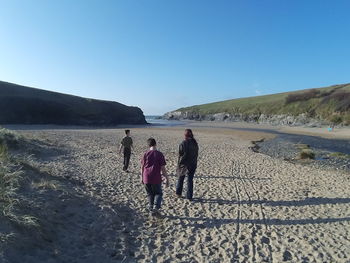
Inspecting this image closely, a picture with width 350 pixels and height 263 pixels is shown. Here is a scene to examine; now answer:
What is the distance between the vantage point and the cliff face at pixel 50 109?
2193 inches

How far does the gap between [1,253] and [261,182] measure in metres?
10.6

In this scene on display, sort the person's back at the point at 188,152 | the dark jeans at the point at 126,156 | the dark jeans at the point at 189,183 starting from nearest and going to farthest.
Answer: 1. the person's back at the point at 188,152
2. the dark jeans at the point at 189,183
3. the dark jeans at the point at 126,156

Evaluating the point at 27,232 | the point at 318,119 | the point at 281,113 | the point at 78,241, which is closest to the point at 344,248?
the point at 78,241

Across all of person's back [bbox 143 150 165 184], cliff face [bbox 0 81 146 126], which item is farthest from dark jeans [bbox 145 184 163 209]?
cliff face [bbox 0 81 146 126]

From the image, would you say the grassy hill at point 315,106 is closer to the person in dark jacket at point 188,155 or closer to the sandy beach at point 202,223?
the sandy beach at point 202,223

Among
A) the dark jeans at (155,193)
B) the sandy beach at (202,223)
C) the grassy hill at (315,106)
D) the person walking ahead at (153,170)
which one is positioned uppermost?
the grassy hill at (315,106)

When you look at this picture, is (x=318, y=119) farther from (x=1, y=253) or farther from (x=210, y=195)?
(x=1, y=253)

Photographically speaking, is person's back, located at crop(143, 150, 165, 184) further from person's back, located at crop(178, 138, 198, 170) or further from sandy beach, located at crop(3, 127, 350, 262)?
person's back, located at crop(178, 138, 198, 170)

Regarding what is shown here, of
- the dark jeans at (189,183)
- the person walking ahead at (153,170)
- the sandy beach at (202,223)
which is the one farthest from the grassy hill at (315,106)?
the person walking ahead at (153,170)

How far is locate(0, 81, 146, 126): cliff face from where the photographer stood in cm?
5570

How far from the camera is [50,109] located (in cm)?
6134

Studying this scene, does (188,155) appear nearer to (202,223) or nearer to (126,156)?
(202,223)

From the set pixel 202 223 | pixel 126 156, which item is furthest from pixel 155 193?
pixel 126 156

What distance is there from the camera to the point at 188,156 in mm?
9203
